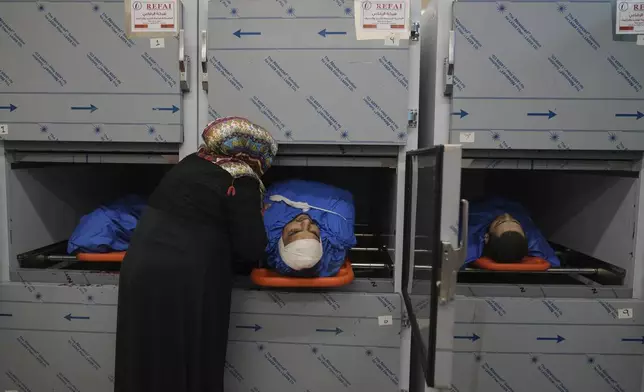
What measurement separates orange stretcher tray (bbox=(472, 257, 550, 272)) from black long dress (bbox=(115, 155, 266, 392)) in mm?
777

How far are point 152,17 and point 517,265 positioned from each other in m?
1.48

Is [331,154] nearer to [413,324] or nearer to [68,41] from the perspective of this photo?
[413,324]

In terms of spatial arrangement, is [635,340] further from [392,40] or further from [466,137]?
[392,40]

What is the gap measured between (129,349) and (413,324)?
0.89m

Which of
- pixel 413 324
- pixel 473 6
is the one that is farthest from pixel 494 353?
pixel 473 6

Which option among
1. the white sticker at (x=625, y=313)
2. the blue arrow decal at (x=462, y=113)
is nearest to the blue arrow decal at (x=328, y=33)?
the blue arrow decal at (x=462, y=113)

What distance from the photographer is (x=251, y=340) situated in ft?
4.75

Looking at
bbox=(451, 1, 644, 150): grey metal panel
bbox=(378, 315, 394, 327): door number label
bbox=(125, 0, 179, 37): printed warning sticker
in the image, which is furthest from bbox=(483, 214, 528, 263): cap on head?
bbox=(125, 0, 179, 37): printed warning sticker

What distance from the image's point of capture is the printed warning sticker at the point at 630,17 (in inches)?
51.4

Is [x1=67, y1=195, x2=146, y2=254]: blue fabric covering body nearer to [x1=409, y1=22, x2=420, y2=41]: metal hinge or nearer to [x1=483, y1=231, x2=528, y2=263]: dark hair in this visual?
[x1=409, y1=22, x2=420, y2=41]: metal hinge

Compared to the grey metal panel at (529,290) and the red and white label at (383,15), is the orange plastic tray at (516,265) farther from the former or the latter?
the red and white label at (383,15)

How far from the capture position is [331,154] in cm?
145

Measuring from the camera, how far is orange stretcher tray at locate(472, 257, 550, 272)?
142cm

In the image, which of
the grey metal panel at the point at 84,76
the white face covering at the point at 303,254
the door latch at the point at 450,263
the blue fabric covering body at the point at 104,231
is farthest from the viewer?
the blue fabric covering body at the point at 104,231
